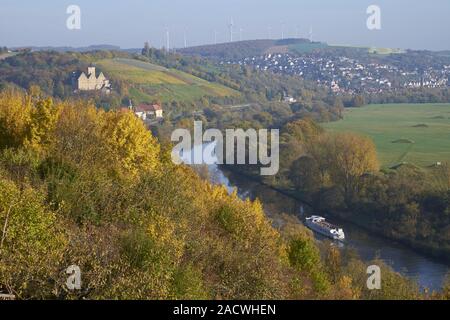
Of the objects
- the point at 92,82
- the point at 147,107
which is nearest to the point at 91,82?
the point at 92,82

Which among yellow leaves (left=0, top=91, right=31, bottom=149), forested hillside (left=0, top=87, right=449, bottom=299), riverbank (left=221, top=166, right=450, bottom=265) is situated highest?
yellow leaves (left=0, top=91, right=31, bottom=149)

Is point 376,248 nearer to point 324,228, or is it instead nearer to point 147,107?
point 324,228

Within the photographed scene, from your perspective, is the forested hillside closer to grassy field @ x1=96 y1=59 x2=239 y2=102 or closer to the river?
the river

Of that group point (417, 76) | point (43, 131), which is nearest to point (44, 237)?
point (43, 131)

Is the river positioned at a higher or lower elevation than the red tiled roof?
lower

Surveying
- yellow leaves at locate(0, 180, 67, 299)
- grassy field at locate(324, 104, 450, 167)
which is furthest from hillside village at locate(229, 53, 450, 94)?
yellow leaves at locate(0, 180, 67, 299)

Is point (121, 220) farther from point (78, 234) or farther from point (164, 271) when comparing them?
point (164, 271)

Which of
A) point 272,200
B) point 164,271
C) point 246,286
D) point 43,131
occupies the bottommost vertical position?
point 272,200
